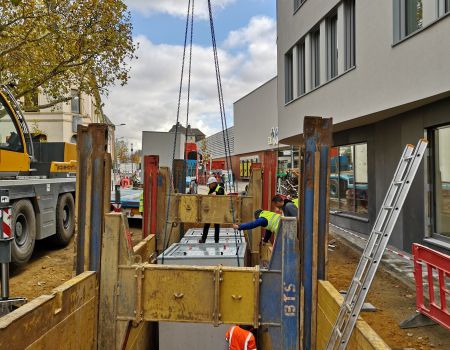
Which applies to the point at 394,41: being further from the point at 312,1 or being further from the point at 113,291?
the point at 113,291

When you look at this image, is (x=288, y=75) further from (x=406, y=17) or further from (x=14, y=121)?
(x=14, y=121)

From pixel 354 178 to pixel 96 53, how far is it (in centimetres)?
1078

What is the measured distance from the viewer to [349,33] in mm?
11938

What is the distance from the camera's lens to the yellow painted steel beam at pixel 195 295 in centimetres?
414

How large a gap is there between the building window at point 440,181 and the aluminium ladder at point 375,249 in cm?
584

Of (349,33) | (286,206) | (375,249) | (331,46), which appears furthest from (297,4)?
(375,249)

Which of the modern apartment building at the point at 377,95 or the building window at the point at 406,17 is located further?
the building window at the point at 406,17

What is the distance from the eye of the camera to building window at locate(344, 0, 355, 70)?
38.7 feet

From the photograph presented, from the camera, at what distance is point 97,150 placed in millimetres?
4523

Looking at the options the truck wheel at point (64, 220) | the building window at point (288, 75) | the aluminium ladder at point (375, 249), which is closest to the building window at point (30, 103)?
the truck wheel at point (64, 220)

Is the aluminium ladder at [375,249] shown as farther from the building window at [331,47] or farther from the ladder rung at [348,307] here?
the building window at [331,47]

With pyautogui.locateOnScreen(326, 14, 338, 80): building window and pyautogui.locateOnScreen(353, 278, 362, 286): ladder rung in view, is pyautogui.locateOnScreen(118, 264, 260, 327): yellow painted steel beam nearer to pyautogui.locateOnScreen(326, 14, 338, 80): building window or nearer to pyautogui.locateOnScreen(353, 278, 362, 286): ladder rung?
pyautogui.locateOnScreen(353, 278, 362, 286): ladder rung

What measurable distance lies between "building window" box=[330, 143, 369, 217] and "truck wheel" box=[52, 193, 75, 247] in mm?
7158

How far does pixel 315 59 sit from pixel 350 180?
4.32 metres
